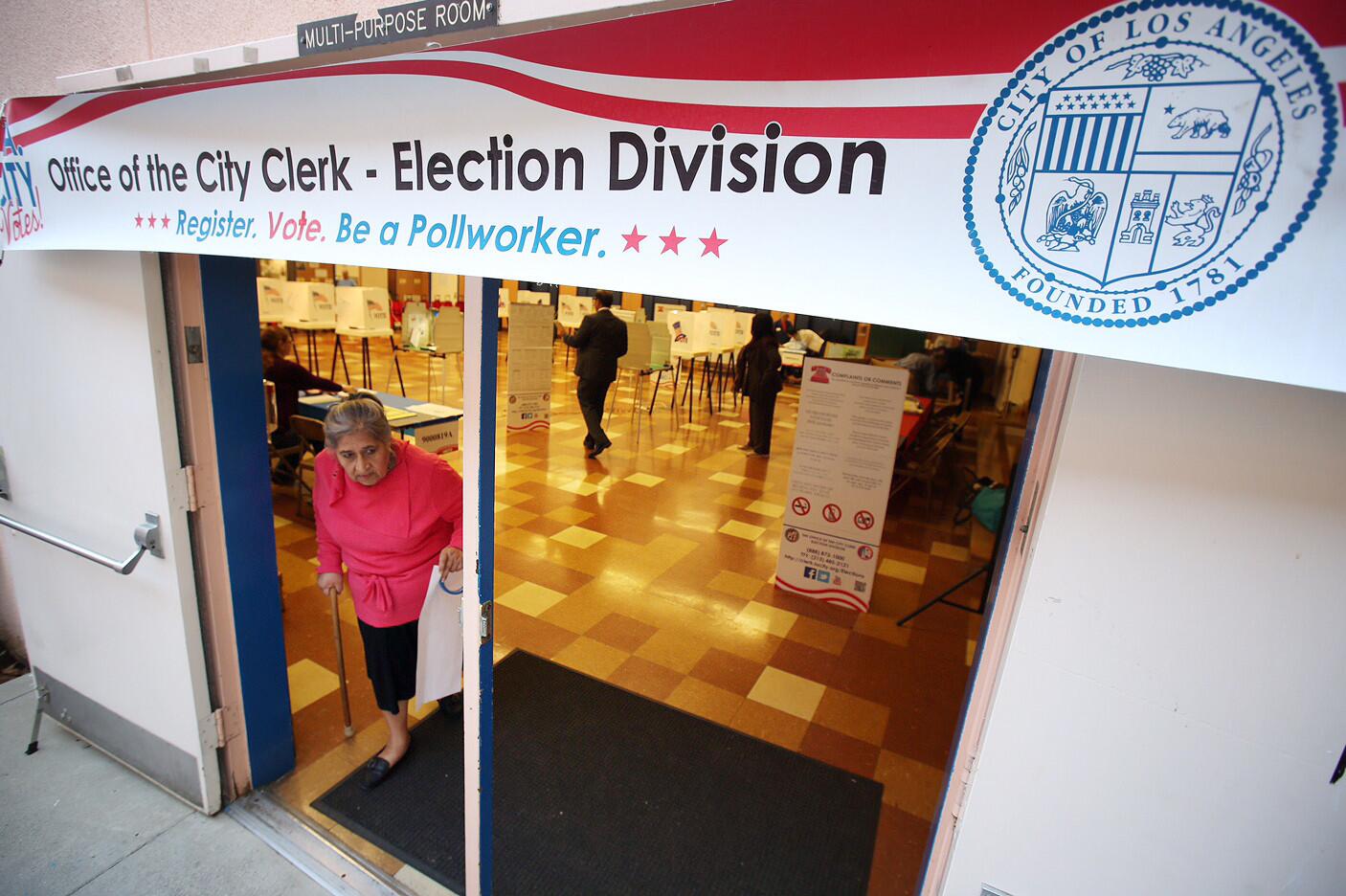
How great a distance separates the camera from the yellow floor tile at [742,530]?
5572 millimetres

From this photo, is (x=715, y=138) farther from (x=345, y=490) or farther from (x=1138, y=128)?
(x=345, y=490)

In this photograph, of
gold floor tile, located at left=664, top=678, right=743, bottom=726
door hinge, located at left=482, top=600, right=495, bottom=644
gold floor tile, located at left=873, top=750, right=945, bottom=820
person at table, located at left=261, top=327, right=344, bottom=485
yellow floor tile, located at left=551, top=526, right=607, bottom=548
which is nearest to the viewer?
door hinge, located at left=482, top=600, right=495, bottom=644

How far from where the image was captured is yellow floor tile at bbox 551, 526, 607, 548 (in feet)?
16.8

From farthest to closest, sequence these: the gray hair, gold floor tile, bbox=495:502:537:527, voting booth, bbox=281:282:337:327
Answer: voting booth, bbox=281:282:337:327
gold floor tile, bbox=495:502:537:527
the gray hair

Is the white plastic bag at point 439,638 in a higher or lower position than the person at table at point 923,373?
lower

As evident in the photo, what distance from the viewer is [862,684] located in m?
3.60

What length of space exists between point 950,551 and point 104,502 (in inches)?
225

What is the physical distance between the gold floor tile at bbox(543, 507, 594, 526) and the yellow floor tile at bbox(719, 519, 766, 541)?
1243 millimetres

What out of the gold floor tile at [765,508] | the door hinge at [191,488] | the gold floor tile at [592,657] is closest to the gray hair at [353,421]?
the door hinge at [191,488]

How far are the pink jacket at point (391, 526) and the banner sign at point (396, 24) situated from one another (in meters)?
1.44

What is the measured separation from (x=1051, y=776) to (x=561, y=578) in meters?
3.72

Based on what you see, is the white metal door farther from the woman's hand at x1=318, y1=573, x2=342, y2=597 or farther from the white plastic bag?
the white plastic bag

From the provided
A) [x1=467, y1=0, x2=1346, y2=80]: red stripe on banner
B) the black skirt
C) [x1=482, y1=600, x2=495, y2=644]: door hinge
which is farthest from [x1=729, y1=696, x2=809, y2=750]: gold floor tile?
[x1=467, y1=0, x2=1346, y2=80]: red stripe on banner

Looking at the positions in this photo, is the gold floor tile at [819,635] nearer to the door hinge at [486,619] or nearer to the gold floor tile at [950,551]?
the gold floor tile at [950,551]
